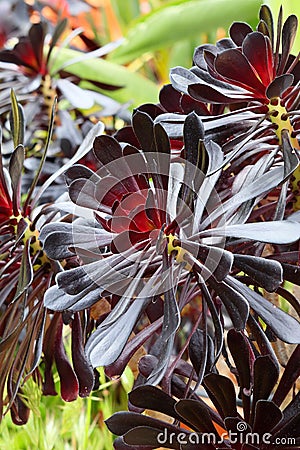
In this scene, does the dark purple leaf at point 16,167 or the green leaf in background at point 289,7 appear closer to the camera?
the dark purple leaf at point 16,167

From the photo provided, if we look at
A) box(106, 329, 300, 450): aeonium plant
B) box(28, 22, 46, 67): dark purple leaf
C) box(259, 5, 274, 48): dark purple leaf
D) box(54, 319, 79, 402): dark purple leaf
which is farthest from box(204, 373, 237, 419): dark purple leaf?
box(28, 22, 46, 67): dark purple leaf

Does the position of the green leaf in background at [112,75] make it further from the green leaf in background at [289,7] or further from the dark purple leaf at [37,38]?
the green leaf in background at [289,7]

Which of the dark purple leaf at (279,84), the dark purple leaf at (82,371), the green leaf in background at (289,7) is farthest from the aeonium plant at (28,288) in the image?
the green leaf in background at (289,7)

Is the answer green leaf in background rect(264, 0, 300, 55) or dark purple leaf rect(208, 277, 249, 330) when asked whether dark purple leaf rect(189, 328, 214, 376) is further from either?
green leaf in background rect(264, 0, 300, 55)

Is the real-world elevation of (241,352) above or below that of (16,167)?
below

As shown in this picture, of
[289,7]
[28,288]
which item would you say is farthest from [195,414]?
[289,7]

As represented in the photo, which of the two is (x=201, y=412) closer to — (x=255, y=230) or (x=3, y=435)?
(x=255, y=230)

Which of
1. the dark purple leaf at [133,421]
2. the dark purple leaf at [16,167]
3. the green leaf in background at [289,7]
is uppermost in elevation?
the green leaf in background at [289,7]

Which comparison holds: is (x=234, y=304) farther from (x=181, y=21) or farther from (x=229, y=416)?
(x=181, y=21)
